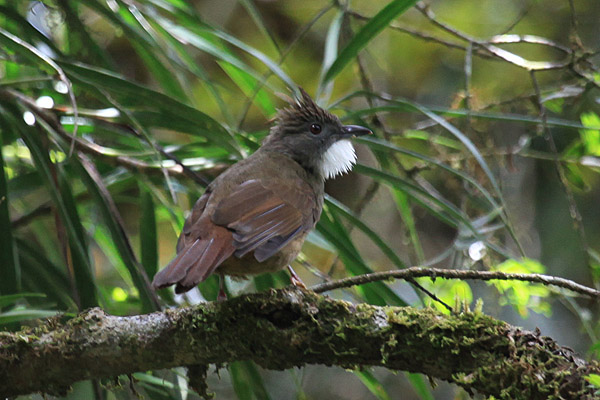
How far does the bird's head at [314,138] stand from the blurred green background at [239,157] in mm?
104

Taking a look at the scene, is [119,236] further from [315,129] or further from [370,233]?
[315,129]

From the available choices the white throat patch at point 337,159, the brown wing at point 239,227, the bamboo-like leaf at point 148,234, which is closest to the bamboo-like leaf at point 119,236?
the brown wing at point 239,227

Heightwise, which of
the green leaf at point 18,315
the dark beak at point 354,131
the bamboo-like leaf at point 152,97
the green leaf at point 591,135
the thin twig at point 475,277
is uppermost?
the green leaf at point 591,135

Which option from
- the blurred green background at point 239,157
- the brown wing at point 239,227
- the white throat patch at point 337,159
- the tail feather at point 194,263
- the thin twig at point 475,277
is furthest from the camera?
the white throat patch at point 337,159

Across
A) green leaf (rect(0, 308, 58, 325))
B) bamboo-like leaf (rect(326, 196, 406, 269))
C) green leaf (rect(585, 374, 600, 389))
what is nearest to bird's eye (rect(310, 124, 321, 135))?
bamboo-like leaf (rect(326, 196, 406, 269))

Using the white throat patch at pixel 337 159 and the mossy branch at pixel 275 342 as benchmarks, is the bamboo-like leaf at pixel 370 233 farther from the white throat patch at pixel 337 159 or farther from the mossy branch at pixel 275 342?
the mossy branch at pixel 275 342

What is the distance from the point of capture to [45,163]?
2.76 meters

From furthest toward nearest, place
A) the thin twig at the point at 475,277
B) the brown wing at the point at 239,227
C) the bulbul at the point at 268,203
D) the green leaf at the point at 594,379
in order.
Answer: the bulbul at the point at 268,203
the brown wing at the point at 239,227
the thin twig at the point at 475,277
the green leaf at the point at 594,379

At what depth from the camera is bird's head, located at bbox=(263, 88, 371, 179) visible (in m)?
3.45

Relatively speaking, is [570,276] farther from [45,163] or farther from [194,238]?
[45,163]

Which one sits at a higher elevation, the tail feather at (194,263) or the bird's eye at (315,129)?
the bird's eye at (315,129)

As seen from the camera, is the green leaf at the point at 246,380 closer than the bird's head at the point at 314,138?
Yes

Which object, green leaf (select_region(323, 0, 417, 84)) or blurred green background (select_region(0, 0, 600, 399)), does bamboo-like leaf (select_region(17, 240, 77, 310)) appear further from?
green leaf (select_region(323, 0, 417, 84))

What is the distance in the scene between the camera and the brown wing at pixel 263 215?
2.52 meters
